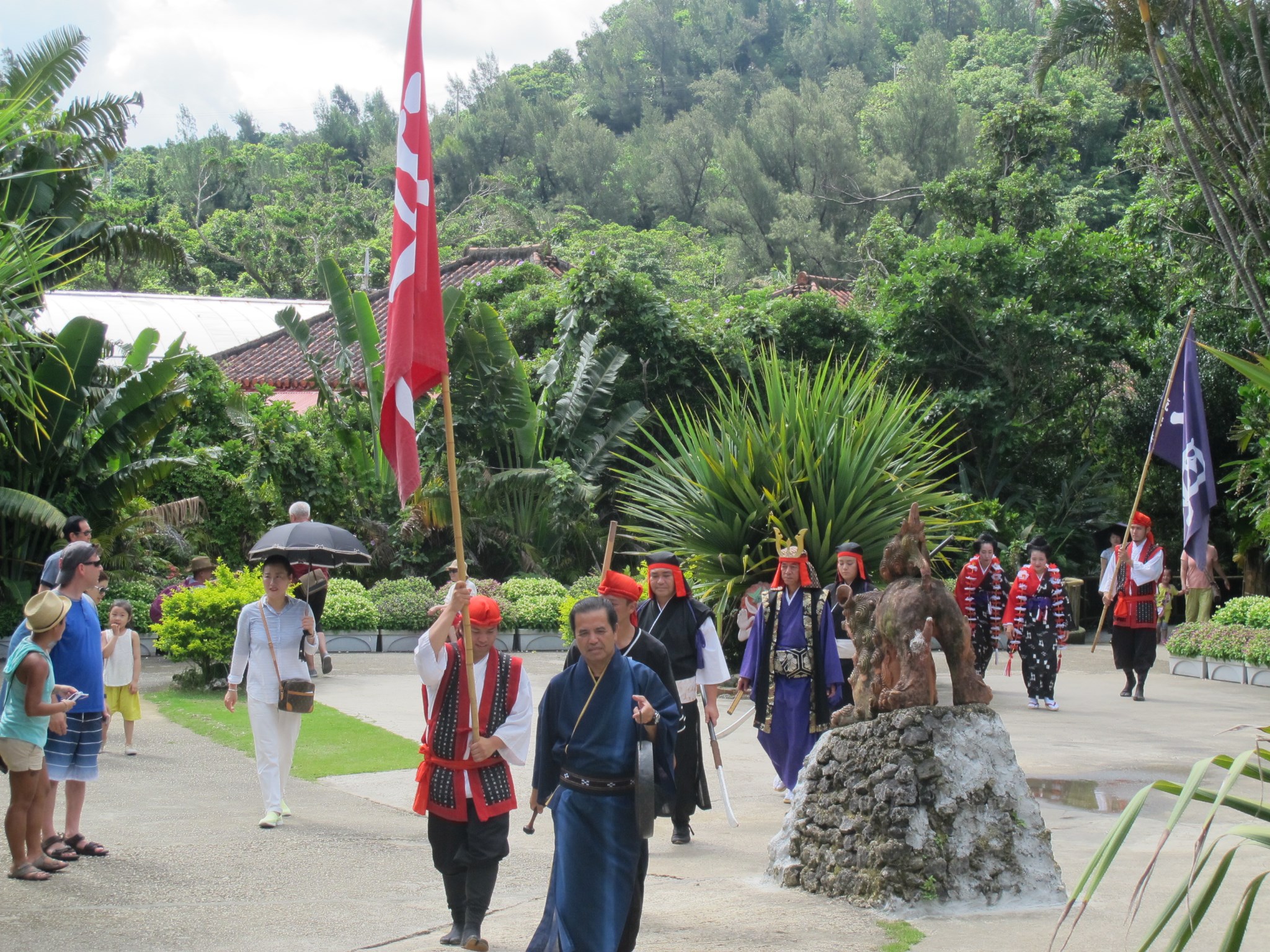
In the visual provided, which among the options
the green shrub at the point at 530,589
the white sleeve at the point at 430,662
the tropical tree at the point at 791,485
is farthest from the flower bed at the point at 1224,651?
the white sleeve at the point at 430,662

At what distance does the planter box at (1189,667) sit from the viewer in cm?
1599

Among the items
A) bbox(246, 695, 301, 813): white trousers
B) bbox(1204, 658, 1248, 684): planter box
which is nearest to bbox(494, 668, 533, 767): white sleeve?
bbox(246, 695, 301, 813): white trousers

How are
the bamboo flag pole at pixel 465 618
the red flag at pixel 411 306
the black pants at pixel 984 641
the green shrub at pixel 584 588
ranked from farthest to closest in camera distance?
the green shrub at pixel 584 588 < the black pants at pixel 984 641 < the red flag at pixel 411 306 < the bamboo flag pole at pixel 465 618

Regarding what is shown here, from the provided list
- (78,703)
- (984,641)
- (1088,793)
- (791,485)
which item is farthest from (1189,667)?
(78,703)

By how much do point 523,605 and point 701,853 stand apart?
34.6 feet

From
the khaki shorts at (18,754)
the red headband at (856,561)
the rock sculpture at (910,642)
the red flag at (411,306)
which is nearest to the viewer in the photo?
the red flag at (411,306)

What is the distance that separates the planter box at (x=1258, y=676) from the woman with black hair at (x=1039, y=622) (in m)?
3.68

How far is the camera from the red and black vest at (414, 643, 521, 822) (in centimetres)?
544

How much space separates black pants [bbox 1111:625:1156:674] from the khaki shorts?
1096 centimetres

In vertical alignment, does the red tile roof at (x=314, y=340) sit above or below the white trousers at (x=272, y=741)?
above

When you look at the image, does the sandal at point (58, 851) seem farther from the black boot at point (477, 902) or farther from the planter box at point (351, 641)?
the planter box at point (351, 641)

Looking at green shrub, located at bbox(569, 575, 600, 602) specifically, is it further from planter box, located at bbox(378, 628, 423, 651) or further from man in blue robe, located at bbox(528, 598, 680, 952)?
man in blue robe, located at bbox(528, 598, 680, 952)

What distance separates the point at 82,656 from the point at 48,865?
41.3 inches

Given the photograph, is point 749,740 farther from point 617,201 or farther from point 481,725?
point 617,201
